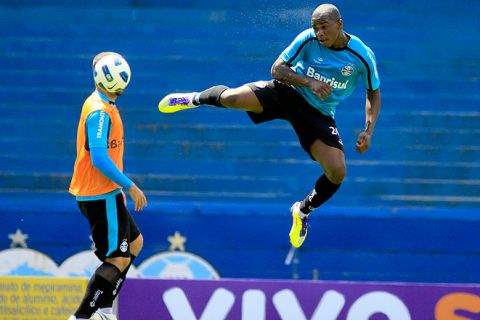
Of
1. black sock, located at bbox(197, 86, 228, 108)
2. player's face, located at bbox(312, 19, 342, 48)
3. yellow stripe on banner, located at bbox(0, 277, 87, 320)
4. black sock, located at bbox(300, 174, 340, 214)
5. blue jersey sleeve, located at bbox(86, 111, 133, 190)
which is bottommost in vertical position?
yellow stripe on banner, located at bbox(0, 277, 87, 320)

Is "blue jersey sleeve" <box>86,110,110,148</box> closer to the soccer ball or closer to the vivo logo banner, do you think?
the soccer ball

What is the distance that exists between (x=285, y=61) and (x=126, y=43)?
3.02m

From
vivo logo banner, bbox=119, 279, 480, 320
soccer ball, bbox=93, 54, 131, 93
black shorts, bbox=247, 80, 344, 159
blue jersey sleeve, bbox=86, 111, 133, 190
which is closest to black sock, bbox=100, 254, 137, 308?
vivo logo banner, bbox=119, 279, 480, 320

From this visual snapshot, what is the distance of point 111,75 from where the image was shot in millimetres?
5551

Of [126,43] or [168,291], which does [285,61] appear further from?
[126,43]

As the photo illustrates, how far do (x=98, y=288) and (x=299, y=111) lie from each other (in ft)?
5.53

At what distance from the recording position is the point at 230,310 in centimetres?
596

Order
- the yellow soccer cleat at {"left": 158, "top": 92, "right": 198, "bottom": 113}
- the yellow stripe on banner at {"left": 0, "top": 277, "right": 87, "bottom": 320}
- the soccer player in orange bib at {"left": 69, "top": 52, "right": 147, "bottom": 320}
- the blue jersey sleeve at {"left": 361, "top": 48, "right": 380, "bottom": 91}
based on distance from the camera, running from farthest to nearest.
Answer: the yellow soccer cleat at {"left": 158, "top": 92, "right": 198, "bottom": 113} < the yellow stripe on banner at {"left": 0, "top": 277, "right": 87, "bottom": 320} < the blue jersey sleeve at {"left": 361, "top": 48, "right": 380, "bottom": 91} < the soccer player in orange bib at {"left": 69, "top": 52, "right": 147, "bottom": 320}

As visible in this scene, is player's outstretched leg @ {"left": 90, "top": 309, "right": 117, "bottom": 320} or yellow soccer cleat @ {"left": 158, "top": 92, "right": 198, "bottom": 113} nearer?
player's outstretched leg @ {"left": 90, "top": 309, "right": 117, "bottom": 320}

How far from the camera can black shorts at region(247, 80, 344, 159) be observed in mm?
6129

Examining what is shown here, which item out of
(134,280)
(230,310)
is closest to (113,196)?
(134,280)

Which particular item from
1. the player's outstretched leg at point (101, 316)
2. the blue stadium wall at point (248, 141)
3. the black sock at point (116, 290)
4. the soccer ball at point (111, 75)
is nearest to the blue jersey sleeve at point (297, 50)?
the soccer ball at point (111, 75)

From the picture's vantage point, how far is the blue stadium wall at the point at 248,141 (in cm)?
844

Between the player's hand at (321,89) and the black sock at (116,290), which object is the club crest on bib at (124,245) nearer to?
the black sock at (116,290)
